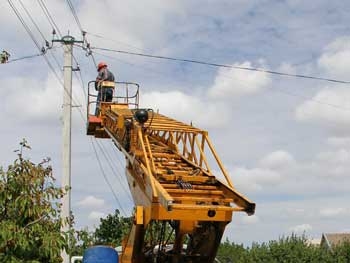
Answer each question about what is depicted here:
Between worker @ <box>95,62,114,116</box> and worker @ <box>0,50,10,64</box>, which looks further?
worker @ <box>95,62,114,116</box>

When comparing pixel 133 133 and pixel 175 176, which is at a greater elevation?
pixel 133 133

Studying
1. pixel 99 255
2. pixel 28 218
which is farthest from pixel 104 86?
pixel 28 218

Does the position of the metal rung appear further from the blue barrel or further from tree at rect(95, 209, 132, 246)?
tree at rect(95, 209, 132, 246)

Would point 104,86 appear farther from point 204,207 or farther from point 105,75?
point 204,207

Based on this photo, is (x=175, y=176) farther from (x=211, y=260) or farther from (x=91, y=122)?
(x=91, y=122)

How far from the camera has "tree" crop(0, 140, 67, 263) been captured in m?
7.86

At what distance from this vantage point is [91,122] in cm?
1702

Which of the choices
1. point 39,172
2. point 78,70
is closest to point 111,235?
point 78,70

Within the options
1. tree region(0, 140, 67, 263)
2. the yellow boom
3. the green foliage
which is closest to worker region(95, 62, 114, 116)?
the yellow boom

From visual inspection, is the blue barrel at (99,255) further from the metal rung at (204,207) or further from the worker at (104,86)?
the worker at (104,86)

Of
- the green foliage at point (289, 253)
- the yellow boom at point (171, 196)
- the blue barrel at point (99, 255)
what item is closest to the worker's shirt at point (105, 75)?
the yellow boom at point (171, 196)

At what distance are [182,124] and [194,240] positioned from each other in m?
2.69

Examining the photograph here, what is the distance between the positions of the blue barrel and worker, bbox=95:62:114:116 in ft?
22.4

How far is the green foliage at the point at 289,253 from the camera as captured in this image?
123 feet
